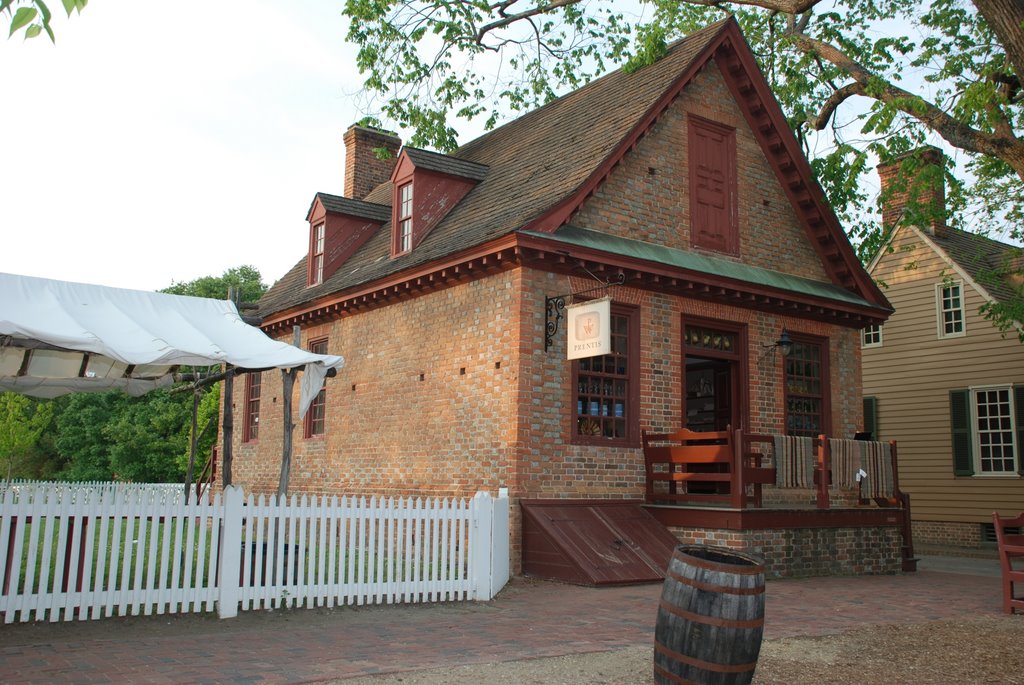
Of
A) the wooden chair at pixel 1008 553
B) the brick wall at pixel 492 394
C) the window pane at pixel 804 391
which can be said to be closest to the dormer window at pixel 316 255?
the brick wall at pixel 492 394

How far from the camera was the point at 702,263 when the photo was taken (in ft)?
48.4

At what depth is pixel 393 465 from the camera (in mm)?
15195

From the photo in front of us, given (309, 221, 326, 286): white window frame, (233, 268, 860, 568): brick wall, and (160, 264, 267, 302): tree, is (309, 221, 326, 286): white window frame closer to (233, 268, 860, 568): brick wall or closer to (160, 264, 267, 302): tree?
(233, 268, 860, 568): brick wall

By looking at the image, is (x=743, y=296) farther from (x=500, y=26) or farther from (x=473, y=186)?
(x=500, y=26)

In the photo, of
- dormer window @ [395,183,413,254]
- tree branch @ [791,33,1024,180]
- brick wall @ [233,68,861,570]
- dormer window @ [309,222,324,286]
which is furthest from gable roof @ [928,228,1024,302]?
Answer: dormer window @ [309,222,324,286]

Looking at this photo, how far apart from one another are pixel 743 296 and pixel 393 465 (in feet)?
20.6

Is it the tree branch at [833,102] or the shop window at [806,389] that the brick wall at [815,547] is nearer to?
the shop window at [806,389]

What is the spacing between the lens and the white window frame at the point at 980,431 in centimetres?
2048

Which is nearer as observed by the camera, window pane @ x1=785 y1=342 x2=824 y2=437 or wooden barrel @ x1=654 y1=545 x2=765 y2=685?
wooden barrel @ x1=654 y1=545 x2=765 y2=685

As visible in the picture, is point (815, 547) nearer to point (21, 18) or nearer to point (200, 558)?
point (200, 558)

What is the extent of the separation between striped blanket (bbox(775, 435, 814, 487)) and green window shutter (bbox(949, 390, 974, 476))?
9.79 m

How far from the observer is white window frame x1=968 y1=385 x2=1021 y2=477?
→ 67.2ft

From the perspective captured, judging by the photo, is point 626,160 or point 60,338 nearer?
point 60,338

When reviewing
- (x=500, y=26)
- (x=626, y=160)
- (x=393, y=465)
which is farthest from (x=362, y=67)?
(x=393, y=465)
